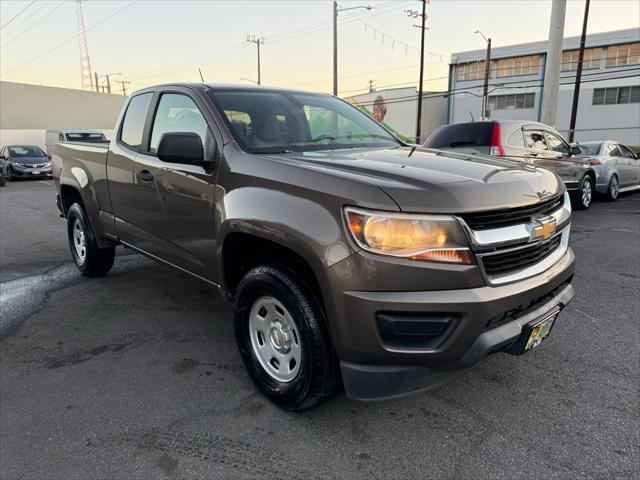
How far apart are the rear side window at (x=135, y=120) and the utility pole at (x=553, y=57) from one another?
48.0 ft

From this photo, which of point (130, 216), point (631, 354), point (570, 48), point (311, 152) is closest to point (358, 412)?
point (311, 152)

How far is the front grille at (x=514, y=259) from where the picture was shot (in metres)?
2.15

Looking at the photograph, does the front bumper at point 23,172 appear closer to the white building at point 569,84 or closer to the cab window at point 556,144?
the cab window at point 556,144

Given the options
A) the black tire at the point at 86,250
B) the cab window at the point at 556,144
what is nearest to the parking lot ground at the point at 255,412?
the black tire at the point at 86,250

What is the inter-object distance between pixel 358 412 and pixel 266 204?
127 cm

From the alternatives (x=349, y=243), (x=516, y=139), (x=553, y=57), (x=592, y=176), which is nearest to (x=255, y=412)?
(x=349, y=243)

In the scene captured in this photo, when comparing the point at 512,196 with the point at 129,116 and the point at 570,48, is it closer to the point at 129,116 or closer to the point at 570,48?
the point at 129,116

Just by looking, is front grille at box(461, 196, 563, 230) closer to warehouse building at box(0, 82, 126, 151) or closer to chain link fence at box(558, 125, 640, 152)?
warehouse building at box(0, 82, 126, 151)

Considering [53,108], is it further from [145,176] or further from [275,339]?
[275,339]

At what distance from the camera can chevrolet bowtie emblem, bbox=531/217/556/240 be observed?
7.74 ft

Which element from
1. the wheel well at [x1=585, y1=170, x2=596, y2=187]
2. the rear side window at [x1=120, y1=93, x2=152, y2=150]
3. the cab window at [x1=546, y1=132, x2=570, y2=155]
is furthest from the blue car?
the wheel well at [x1=585, y1=170, x2=596, y2=187]

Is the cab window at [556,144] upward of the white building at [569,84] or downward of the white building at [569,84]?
downward

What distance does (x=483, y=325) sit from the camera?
207cm

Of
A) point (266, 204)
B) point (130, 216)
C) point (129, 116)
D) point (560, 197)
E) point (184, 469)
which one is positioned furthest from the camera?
point (129, 116)
